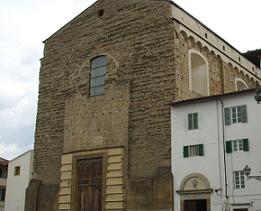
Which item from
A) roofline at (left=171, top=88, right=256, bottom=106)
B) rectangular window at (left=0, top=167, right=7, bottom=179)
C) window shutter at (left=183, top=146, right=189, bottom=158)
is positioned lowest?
window shutter at (left=183, top=146, right=189, bottom=158)

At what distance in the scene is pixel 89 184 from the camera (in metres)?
28.4

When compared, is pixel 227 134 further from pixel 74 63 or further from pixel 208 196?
pixel 74 63

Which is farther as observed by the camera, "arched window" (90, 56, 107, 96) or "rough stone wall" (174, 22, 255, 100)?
"arched window" (90, 56, 107, 96)

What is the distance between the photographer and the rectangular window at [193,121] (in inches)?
971

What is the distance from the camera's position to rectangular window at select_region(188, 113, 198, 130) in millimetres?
24656

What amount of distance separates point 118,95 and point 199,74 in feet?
18.0

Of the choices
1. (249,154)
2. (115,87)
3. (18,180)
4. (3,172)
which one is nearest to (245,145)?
(249,154)

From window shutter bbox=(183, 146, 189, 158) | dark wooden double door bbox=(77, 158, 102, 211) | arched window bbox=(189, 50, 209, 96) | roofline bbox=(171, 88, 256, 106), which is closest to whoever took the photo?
roofline bbox=(171, 88, 256, 106)

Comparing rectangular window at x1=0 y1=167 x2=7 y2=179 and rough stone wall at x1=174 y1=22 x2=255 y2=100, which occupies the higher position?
rough stone wall at x1=174 y1=22 x2=255 y2=100

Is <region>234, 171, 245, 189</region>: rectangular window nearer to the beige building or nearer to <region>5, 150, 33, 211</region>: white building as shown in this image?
<region>5, 150, 33, 211</region>: white building

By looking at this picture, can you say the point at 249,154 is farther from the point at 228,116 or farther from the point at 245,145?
the point at 228,116

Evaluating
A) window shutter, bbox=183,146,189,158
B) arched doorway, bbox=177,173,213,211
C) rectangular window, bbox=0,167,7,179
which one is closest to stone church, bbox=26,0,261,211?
arched doorway, bbox=177,173,213,211

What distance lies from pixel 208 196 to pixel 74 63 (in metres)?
13.6

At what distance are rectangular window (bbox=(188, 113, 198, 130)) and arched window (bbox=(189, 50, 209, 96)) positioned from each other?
178 inches
